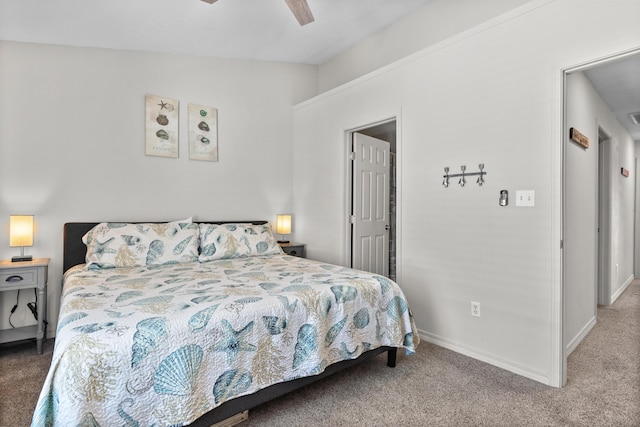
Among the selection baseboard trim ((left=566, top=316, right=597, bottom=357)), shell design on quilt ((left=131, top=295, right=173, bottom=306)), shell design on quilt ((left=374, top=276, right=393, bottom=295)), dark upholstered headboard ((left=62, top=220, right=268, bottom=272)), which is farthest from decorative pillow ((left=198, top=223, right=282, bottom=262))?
baseboard trim ((left=566, top=316, right=597, bottom=357))

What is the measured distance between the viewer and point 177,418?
4.67 ft

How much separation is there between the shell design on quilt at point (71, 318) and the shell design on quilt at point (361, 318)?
1.40m

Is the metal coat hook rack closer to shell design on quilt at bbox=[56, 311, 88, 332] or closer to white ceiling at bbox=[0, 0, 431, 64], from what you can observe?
white ceiling at bbox=[0, 0, 431, 64]

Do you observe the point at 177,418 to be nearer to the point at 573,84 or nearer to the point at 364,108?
the point at 364,108

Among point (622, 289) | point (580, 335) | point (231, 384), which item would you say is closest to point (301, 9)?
point (231, 384)

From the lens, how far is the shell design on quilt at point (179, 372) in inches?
55.6

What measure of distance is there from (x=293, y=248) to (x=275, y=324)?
233cm

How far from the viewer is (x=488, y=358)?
→ 252 cm

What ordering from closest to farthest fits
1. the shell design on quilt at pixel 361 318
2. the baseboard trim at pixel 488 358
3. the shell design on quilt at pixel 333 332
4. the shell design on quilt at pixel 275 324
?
1. the shell design on quilt at pixel 275 324
2. the shell design on quilt at pixel 333 332
3. the shell design on quilt at pixel 361 318
4. the baseboard trim at pixel 488 358

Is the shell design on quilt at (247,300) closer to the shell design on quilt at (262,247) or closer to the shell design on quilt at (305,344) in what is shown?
the shell design on quilt at (305,344)

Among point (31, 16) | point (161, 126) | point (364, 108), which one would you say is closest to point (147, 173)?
point (161, 126)

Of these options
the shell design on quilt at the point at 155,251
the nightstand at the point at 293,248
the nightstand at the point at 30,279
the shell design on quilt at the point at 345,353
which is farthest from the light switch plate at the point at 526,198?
the nightstand at the point at 30,279

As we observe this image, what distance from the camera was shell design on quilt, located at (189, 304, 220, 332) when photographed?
1.53 m

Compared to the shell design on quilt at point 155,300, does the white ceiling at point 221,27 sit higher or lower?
higher
